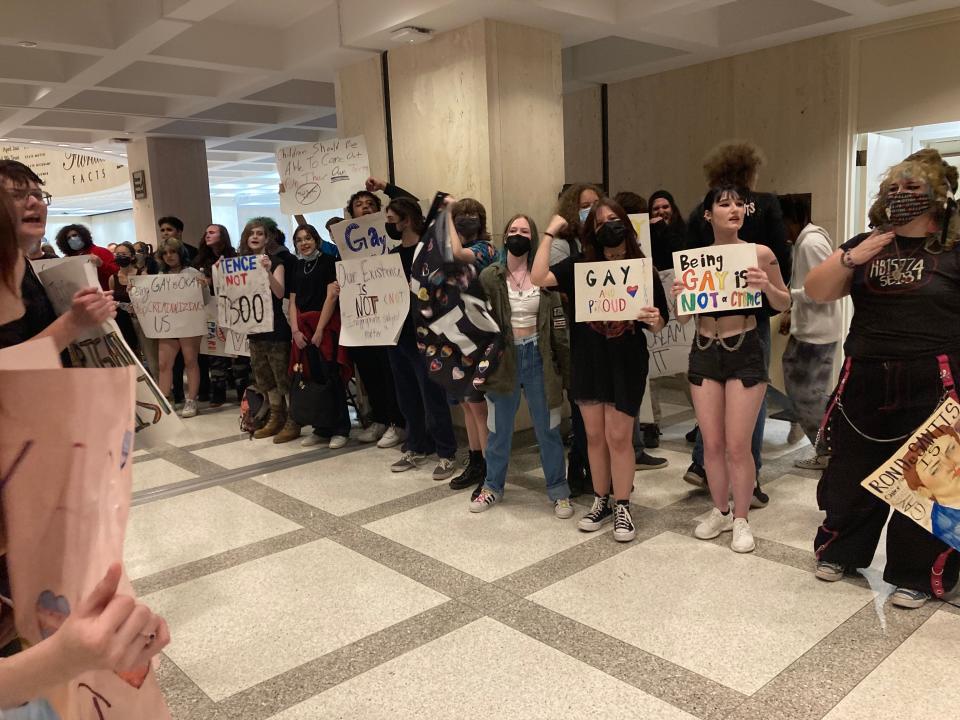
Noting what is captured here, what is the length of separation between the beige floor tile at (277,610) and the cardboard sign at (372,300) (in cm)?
157

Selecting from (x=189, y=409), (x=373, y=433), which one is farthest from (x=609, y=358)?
(x=189, y=409)

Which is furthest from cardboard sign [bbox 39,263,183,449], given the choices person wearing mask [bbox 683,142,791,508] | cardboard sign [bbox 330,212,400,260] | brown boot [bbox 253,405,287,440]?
brown boot [bbox 253,405,287,440]

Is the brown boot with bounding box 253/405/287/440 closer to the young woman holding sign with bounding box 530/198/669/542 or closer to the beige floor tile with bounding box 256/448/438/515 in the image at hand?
the beige floor tile with bounding box 256/448/438/515

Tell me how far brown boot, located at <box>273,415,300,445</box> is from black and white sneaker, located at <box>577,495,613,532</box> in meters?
2.51

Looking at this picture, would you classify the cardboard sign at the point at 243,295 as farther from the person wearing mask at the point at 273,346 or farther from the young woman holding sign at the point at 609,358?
the young woman holding sign at the point at 609,358

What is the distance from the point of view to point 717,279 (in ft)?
9.93

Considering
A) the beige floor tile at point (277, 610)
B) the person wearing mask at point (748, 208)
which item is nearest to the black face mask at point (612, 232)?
the person wearing mask at point (748, 208)

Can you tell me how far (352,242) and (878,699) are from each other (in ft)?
12.0

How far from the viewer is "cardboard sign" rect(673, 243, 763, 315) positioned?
9.82 ft

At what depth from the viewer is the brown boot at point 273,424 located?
5402mm

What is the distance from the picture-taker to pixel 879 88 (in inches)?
203

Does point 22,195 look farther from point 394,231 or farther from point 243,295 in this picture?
point 243,295

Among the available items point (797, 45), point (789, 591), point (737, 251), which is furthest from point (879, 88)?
point (789, 591)

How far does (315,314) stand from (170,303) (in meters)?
1.62
